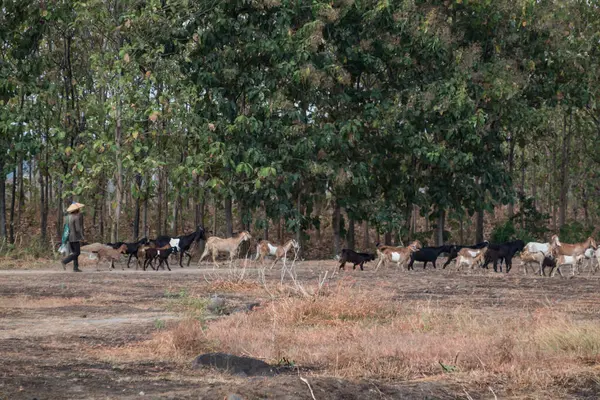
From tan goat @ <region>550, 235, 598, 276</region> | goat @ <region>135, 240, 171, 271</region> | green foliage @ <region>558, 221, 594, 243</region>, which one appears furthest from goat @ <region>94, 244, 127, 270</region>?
green foliage @ <region>558, 221, 594, 243</region>

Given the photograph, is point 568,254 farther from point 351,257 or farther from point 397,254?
point 351,257

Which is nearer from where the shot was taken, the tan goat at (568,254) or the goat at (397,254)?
the tan goat at (568,254)

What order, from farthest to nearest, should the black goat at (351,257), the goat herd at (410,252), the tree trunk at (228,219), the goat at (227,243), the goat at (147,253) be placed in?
the tree trunk at (228,219) < the goat at (227,243) < the black goat at (351,257) < the goat at (147,253) < the goat herd at (410,252)

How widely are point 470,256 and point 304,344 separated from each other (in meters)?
16.3

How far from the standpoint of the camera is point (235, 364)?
11.6 metres

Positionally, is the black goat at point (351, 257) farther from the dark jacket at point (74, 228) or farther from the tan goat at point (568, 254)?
the dark jacket at point (74, 228)

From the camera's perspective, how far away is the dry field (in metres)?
10.4

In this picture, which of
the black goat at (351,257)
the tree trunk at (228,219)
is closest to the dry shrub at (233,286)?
the black goat at (351,257)

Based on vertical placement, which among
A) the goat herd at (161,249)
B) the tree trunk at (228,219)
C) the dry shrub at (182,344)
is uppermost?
the tree trunk at (228,219)

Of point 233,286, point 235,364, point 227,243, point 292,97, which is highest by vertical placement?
point 292,97

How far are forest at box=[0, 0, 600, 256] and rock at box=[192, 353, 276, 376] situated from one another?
20.6 meters

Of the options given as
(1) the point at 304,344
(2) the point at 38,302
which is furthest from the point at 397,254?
(1) the point at 304,344

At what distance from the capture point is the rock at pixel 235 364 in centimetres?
1143

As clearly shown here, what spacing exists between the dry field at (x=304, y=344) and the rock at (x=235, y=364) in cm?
18
